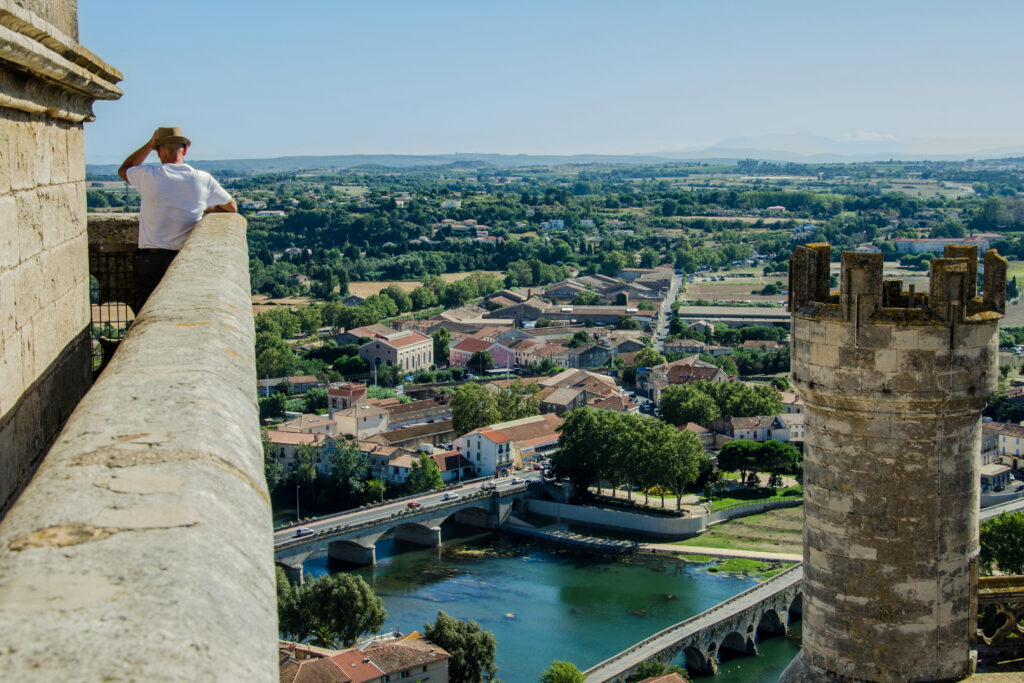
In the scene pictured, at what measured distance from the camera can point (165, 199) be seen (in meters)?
4.20

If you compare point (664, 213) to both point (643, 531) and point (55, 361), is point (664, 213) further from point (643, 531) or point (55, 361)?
point (55, 361)

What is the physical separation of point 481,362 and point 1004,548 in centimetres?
3382

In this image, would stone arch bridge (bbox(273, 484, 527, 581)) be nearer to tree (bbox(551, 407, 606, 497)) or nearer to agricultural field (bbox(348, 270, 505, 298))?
tree (bbox(551, 407, 606, 497))

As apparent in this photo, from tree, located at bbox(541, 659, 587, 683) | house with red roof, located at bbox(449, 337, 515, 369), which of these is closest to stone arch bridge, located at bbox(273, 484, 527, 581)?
tree, located at bbox(541, 659, 587, 683)

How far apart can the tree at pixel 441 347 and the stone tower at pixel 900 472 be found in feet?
173

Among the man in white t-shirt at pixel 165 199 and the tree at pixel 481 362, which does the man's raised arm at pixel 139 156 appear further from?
the tree at pixel 481 362

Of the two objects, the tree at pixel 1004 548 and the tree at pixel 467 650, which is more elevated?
the tree at pixel 1004 548

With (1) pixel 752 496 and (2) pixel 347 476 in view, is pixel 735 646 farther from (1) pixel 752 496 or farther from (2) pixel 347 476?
(2) pixel 347 476

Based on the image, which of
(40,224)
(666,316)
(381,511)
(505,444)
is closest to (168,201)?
(40,224)

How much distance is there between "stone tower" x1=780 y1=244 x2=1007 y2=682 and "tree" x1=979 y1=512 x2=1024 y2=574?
19.1 metres

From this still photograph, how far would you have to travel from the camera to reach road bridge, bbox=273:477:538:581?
97.8 ft

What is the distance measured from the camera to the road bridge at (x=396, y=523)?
29.8 metres

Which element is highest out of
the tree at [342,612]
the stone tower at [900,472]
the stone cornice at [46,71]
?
the stone cornice at [46,71]

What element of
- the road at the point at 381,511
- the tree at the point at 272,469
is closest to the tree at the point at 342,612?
the road at the point at 381,511
